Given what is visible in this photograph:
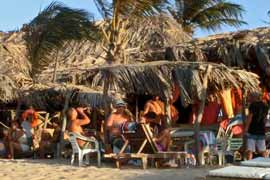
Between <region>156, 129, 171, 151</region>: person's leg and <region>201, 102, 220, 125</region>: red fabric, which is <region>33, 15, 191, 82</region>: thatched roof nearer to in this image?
<region>201, 102, 220, 125</region>: red fabric

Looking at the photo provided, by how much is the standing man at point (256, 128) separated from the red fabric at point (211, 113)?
2880 millimetres

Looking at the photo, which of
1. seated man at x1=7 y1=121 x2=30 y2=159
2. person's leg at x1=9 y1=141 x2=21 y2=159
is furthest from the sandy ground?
seated man at x1=7 y1=121 x2=30 y2=159

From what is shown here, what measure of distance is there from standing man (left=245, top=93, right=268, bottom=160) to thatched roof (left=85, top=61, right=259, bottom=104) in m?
0.91

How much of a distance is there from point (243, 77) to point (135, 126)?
2.27 metres

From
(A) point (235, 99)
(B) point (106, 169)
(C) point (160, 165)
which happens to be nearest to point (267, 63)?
(A) point (235, 99)

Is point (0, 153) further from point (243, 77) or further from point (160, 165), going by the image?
point (243, 77)

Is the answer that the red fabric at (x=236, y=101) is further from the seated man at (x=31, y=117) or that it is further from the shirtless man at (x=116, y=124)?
the seated man at (x=31, y=117)

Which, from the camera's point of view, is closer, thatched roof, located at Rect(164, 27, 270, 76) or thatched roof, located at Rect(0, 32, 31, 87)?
thatched roof, located at Rect(164, 27, 270, 76)

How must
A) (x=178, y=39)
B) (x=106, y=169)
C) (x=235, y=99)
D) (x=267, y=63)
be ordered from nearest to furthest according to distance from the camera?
(x=106, y=169) → (x=267, y=63) → (x=235, y=99) → (x=178, y=39)

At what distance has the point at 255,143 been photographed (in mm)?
9562

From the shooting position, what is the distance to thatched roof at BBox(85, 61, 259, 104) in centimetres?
1016

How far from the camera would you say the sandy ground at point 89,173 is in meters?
8.19

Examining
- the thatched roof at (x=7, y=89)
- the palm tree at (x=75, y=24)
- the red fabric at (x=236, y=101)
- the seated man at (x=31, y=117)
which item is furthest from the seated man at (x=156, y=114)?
the thatched roof at (x=7, y=89)

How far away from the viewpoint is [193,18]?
24.6 metres
